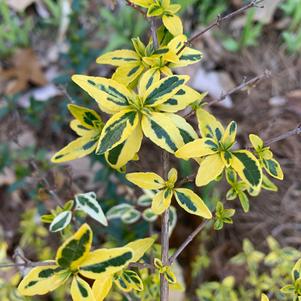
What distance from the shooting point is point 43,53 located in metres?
2.37

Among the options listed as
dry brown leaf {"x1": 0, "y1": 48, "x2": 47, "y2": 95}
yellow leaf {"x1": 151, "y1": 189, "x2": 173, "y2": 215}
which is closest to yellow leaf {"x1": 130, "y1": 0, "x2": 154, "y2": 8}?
yellow leaf {"x1": 151, "y1": 189, "x2": 173, "y2": 215}

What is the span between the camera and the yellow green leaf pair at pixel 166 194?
82 centimetres

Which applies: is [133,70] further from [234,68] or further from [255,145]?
[234,68]

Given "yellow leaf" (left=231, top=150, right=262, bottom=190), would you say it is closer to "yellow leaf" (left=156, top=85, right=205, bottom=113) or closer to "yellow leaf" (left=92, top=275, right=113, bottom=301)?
"yellow leaf" (left=156, top=85, right=205, bottom=113)

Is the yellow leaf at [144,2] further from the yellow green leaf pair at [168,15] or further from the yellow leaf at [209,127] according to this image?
the yellow leaf at [209,127]

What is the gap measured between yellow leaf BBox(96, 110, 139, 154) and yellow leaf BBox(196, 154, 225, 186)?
0.13 metres

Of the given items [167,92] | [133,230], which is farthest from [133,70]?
[133,230]

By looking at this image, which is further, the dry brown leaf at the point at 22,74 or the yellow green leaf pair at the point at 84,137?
the dry brown leaf at the point at 22,74

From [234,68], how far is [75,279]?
1653 mm

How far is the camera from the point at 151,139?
778 mm

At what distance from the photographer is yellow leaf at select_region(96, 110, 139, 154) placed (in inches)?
29.5

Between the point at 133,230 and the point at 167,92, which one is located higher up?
the point at 167,92

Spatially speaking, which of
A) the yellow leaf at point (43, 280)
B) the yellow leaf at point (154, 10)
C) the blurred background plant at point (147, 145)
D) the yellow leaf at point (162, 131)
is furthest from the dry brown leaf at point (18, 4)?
the yellow leaf at point (43, 280)

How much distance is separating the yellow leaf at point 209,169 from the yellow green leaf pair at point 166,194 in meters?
0.05
